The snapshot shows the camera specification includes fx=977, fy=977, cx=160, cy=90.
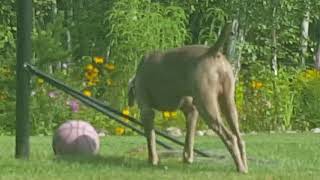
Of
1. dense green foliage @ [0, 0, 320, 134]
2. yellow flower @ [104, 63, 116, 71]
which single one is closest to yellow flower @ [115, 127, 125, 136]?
dense green foliage @ [0, 0, 320, 134]

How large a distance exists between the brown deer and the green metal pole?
134 cm

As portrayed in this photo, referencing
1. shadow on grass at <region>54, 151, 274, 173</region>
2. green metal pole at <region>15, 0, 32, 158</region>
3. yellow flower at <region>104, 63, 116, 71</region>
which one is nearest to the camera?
shadow on grass at <region>54, 151, 274, 173</region>

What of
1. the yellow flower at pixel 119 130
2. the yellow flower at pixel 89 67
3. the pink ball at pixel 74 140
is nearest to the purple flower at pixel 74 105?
the yellow flower at pixel 119 130

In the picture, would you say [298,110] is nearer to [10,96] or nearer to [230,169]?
[10,96]

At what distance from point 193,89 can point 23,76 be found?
234 centimetres

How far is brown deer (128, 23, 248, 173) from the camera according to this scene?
10172 millimetres

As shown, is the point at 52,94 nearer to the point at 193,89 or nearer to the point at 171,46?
the point at 171,46

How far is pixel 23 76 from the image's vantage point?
37.9 ft

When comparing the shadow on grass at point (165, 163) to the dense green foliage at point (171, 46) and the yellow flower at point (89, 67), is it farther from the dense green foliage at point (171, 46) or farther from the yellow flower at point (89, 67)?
the yellow flower at point (89, 67)

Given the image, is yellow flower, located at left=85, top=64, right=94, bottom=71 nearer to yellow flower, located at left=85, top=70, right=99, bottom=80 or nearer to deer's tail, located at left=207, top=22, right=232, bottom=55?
yellow flower, located at left=85, top=70, right=99, bottom=80

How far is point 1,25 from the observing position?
947 inches

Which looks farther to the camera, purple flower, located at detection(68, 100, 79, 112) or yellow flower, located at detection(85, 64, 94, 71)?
yellow flower, located at detection(85, 64, 94, 71)

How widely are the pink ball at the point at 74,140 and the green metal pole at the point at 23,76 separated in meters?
0.48

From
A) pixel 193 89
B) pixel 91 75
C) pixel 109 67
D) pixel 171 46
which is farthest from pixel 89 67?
pixel 193 89
